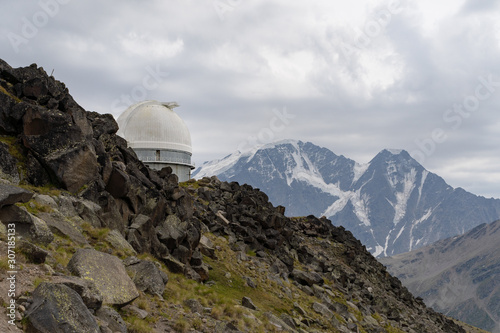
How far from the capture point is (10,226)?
15352 millimetres

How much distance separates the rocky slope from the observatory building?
2102 cm

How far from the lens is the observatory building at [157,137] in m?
63.4

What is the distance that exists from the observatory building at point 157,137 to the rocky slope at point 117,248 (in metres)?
21.0

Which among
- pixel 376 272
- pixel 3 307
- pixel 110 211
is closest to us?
pixel 3 307

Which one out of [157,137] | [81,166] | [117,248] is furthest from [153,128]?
[117,248]

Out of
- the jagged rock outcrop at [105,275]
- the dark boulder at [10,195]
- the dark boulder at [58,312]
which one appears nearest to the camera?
the dark boulder at [58,312]

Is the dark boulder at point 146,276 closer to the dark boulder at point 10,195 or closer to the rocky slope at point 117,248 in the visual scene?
the rocky slope at point 117,248

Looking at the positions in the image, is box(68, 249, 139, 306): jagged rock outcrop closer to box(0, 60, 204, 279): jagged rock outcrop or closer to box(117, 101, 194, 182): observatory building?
box(0, 60, 204, 279): jagged rock outcrop

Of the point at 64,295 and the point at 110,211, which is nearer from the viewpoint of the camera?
the point at 64,295

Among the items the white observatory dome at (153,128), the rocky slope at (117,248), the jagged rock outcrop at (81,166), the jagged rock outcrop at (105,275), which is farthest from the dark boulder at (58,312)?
the white observatory dome at (153,128)

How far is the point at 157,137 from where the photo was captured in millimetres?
64062

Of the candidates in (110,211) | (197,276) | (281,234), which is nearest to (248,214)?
(281,234)

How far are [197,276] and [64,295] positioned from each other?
1426cm

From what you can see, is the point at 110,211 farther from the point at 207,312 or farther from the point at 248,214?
the point at 248,214
